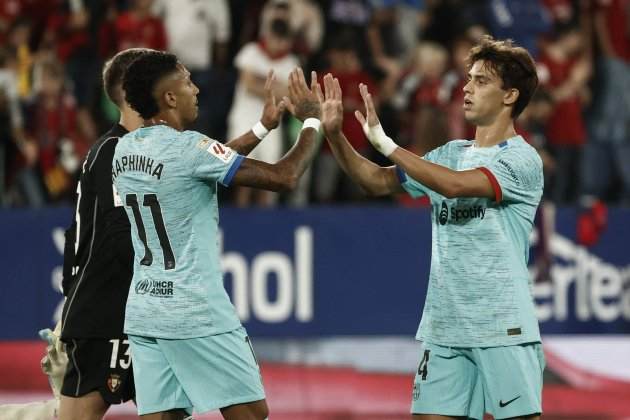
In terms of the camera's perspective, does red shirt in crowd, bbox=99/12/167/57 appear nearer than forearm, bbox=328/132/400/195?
No

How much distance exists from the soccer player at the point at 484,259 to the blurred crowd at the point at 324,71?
5968 millimetres

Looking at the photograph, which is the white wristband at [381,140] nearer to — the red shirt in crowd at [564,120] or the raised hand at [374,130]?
the raised hand at [374,130]

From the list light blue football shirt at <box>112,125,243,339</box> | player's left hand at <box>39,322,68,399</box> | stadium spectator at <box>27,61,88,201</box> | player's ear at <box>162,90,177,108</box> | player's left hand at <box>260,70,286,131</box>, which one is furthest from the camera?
stadium spectator at <box>27,61,88,201</box>

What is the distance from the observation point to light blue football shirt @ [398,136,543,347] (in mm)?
5531

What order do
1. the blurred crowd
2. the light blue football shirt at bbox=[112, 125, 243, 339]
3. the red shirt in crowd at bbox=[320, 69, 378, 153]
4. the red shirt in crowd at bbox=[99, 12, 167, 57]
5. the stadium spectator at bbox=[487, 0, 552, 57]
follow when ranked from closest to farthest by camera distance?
the light blue football shirt at bbox=[112, 125, 243, 339] < the blurred crowd < the red shirt in crowd at bbox=[320, 69, 378, 153] < the red shirt in crowd at bbox=[99, 12, 167, 57] < the stadium spectator at bbox=[487, 0, 552, 57]

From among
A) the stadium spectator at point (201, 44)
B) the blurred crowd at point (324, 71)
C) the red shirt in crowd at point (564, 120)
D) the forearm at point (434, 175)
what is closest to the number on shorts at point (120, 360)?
the forearm at point (434, 175)

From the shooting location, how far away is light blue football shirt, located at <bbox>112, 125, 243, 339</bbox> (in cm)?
539

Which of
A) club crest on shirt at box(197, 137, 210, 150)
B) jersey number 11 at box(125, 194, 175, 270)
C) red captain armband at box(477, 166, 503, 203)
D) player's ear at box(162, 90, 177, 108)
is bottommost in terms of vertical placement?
jersey number 11 at box(125, 194, 175, 270)

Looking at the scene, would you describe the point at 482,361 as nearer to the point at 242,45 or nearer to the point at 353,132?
the point at 353,132

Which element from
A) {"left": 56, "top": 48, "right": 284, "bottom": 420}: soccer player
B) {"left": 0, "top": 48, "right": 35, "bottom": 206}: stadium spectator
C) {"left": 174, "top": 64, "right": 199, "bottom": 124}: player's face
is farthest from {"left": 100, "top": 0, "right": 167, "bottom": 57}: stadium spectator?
{"left": 174, "top": 64, "right": 199, "bottom": 124}: player's face

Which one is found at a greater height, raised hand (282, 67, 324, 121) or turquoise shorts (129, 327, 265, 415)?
raised hand (282, 67, 324, 121)

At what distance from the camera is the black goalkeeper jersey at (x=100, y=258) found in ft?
19.9

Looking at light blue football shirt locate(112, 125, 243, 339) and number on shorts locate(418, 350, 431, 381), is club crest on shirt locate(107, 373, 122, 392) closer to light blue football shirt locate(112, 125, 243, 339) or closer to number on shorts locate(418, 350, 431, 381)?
light blue football shirt locate(112, 125, 243, 339)

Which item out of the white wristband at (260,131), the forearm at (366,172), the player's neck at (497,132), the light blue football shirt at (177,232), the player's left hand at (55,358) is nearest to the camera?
the light blue football shirt at (177,232)
